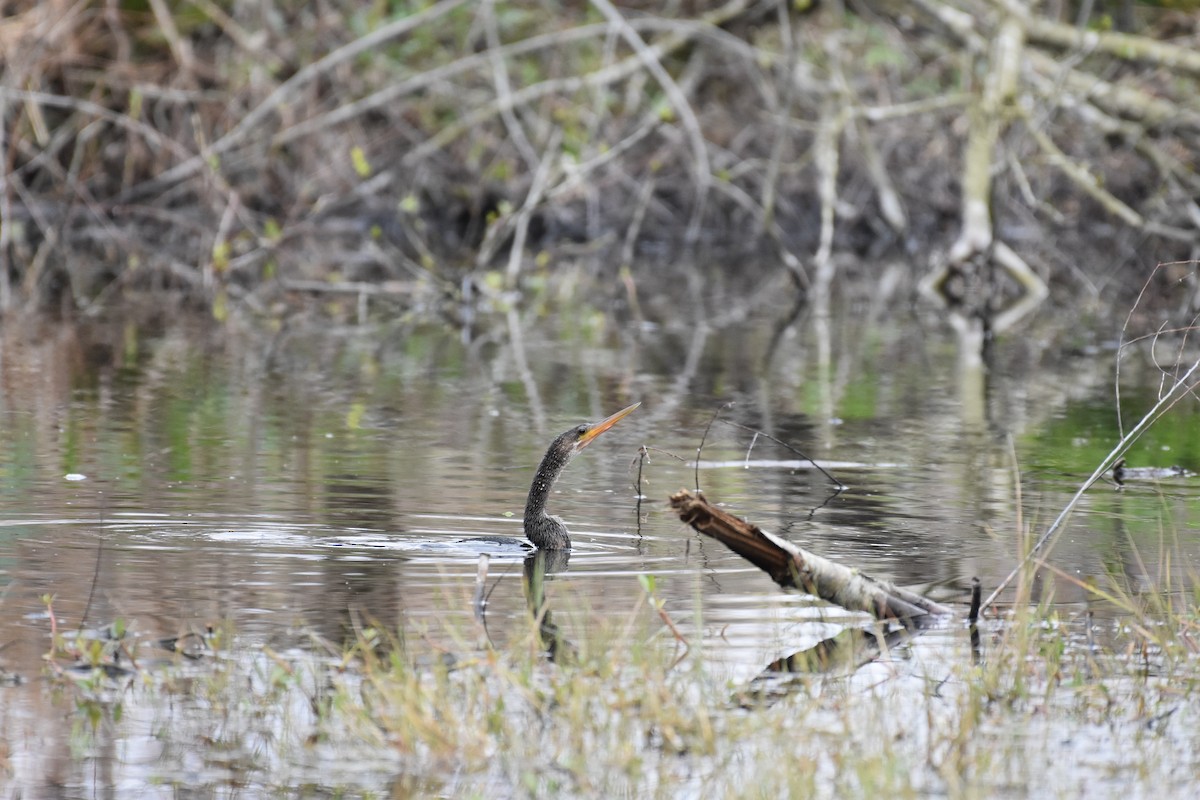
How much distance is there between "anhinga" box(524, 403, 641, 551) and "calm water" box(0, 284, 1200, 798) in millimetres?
113

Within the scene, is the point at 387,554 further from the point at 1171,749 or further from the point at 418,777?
the point at 1171,749

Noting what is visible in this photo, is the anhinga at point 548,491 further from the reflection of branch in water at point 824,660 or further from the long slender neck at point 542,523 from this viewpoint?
the reflection of branch in water at point 824,660

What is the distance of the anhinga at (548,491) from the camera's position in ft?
24.9

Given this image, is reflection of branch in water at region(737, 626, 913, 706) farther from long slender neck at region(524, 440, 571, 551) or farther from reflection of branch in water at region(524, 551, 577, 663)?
long slender neck at region(524, 440, 571, 551)

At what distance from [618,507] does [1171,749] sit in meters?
3.86

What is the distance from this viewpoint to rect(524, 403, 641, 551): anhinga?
7.59m

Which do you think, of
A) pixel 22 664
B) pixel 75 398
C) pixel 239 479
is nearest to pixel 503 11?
pixel 75 398

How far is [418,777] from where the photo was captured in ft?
16.0

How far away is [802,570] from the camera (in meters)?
6.06

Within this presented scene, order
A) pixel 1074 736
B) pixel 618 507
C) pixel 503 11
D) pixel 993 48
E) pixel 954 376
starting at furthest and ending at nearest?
pixel 503 11, pixel 993 48, pixel 954 376, pixel 618 507, pixel 1074 736

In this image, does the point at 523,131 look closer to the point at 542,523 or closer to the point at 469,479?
the point at 469,479

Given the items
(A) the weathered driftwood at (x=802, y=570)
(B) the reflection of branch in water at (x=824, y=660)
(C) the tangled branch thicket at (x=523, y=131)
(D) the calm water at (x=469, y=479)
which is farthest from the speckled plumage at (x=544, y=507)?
(C) the tangled branch thicket at (x=523, y=131)

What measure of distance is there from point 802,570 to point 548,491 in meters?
1.84

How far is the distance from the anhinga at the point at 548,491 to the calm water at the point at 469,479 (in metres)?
0.11
